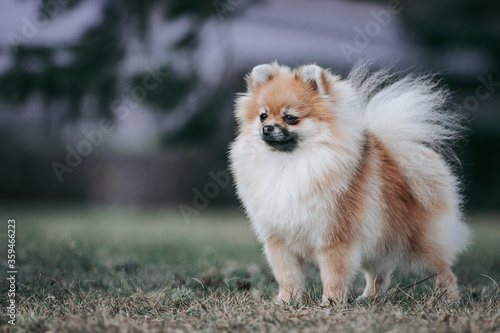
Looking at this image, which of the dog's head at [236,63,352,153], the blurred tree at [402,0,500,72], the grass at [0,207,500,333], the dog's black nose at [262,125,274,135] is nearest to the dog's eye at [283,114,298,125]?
the dog's head at [236,63,352,153]

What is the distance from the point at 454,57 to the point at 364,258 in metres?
7.34

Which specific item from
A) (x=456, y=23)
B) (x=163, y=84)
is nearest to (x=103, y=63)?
(x=163, y=84)

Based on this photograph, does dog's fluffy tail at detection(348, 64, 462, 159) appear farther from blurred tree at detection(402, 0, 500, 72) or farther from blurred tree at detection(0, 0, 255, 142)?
blurred tree at detection(402, 0, 500, 72)

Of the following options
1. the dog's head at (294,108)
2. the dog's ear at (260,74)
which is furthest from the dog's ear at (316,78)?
the dog's ear at (260,74)

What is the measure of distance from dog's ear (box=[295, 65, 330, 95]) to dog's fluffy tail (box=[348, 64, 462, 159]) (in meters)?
0.37

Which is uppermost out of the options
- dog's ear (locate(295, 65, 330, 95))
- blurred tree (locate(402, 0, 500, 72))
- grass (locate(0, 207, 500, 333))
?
blurred tree (locate(402, 0, 500, 72))

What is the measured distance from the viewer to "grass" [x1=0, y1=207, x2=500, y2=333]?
7.72 feet

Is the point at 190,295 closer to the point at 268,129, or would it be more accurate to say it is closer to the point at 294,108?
the point at 268,129

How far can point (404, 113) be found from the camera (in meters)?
3.28

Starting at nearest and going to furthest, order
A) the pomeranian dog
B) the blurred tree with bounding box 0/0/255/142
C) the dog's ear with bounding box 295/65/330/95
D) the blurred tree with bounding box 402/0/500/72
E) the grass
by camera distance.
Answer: the grass → the pomeranian dog → the dog's ear with bounding box 295/65/330/95 → the blurred tree with bounding box 0/0/255/142 → the blurred tree with bounding box 402/0/500/72

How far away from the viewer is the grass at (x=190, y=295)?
7.72 feet

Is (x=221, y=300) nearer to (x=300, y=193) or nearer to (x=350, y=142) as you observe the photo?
(x=300, y=193)

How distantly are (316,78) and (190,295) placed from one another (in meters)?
1.59

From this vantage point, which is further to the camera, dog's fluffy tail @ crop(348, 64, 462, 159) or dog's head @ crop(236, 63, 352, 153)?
dog's fluffy tail @ crop(348, 64, 462, 159)
